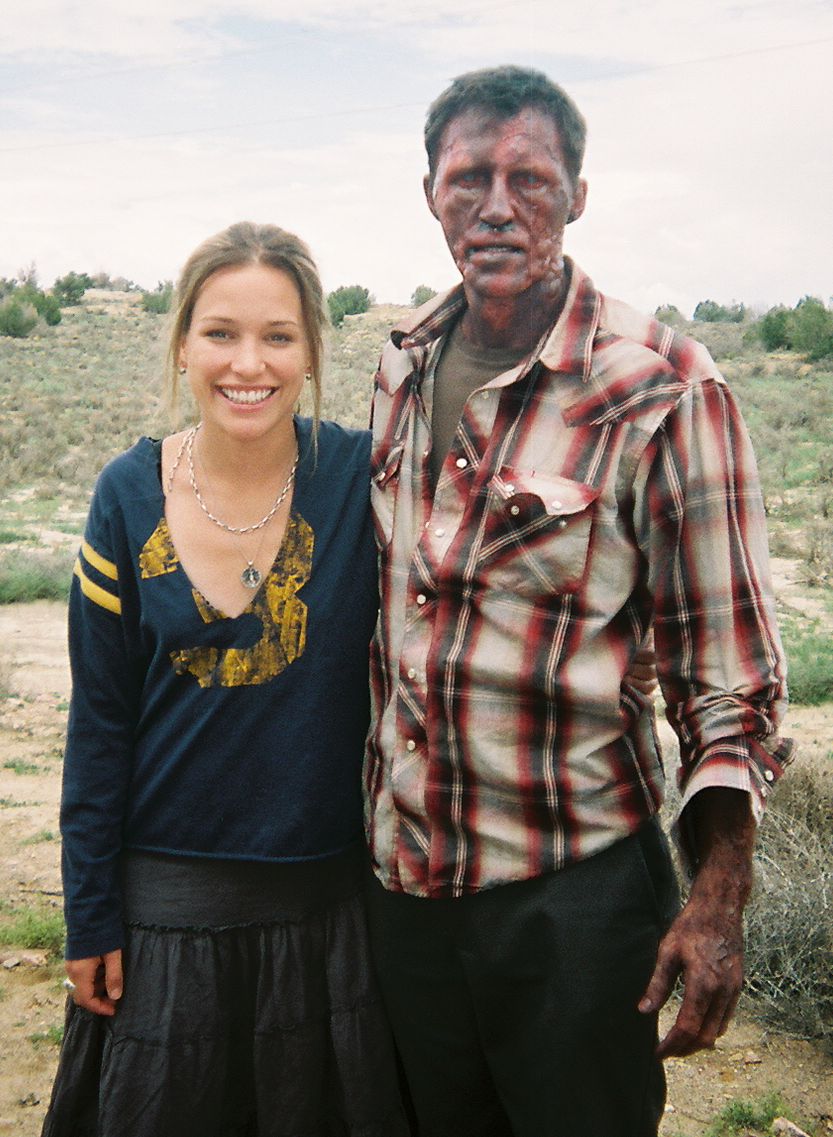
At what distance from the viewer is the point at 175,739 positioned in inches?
83.7

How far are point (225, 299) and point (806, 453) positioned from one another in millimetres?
14535

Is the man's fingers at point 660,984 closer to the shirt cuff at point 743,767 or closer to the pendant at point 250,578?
the shirt cuff at point 743,767

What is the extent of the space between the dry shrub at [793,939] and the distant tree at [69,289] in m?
38.5

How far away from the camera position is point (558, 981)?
6.47ft

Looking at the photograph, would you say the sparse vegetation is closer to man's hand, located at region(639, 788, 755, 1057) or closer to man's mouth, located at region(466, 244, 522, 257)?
man's hand, located at region(639, 788, 755, 1057)

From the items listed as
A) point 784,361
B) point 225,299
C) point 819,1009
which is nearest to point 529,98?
point 225,299

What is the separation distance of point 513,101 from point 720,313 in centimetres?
4099

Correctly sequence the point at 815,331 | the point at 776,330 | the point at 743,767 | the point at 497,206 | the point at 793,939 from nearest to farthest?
the point at 743,767 < the point at 497,206 < the point at 793,939 < the point at 815,331 < the point at 776,330

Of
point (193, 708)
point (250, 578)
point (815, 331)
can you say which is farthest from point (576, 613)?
point (815, 331)

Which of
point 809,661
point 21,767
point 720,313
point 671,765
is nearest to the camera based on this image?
point 671,765

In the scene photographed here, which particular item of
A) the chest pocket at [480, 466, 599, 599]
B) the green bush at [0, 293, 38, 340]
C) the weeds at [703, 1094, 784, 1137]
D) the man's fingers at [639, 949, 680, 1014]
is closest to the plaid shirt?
the chest pocket at [480, 466, 599, 599]

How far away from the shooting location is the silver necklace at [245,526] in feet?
7.04

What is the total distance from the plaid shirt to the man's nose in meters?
0.21

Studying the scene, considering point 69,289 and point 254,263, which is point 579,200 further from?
point 69,289
